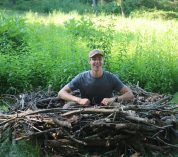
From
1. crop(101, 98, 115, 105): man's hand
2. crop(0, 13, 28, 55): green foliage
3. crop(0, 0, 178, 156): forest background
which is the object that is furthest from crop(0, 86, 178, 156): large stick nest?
crop(0, 13, 28, 55): green foliage

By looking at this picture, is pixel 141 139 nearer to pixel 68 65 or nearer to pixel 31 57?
pixel 68 65

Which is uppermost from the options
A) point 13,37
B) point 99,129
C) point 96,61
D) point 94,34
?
point 96,61

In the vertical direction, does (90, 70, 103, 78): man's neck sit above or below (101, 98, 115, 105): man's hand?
above

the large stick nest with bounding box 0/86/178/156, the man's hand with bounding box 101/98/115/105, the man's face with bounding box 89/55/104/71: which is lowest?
the large stick nest with bounding box 0/86/178/156

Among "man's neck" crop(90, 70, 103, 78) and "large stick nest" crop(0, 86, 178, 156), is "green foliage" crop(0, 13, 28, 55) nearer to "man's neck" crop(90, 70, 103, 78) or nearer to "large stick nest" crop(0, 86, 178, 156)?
"man's neck" crop(90, 70, 103, 78)

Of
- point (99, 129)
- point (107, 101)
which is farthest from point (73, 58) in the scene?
point (99, 129)

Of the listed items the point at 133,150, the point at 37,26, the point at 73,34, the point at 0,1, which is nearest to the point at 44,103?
the point at 133,150

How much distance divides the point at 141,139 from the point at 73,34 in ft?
28.2

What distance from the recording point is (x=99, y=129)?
19.4ft

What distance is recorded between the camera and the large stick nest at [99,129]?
584 cm

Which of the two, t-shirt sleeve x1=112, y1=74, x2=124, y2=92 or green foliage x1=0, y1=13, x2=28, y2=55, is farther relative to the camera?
green foliage x1=0, y1=13, x2=28, y2=55

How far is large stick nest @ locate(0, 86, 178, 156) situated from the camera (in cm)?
584

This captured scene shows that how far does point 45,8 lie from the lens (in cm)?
3731

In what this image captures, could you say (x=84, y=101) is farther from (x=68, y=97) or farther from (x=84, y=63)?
(x=84, y=63)
